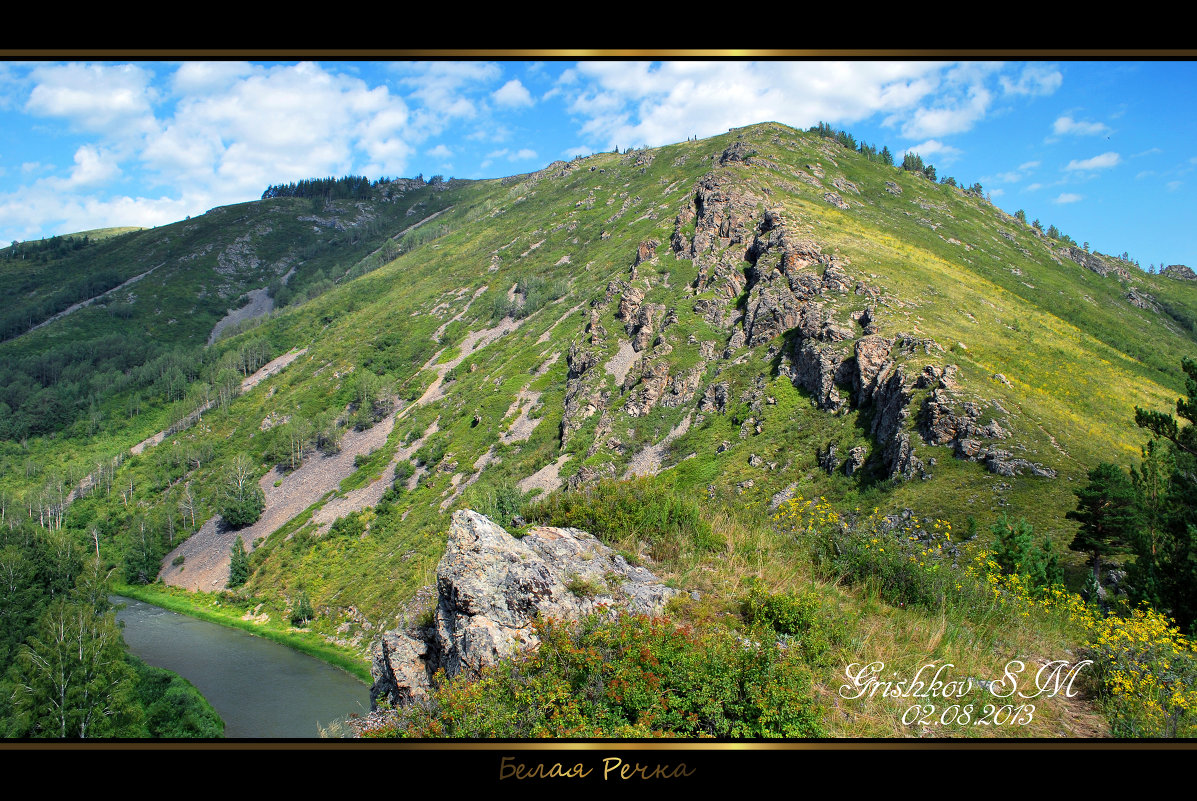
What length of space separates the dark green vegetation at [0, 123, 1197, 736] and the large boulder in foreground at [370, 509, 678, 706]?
1.34ft

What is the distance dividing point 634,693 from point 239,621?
255ft

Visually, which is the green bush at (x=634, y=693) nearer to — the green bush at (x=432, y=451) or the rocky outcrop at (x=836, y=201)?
the green bush at (x=432, y=451)

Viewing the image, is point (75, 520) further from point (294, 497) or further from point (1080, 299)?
point (1080, 299)

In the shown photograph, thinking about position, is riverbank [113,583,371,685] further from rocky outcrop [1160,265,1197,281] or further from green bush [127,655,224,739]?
rocky outcrop [1160,265,1197,281]

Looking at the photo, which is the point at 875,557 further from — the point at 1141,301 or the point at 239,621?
the point at 1141,301

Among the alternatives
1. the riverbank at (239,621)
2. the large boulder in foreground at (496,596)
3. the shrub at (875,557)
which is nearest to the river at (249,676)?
the riverbank at (239,621)

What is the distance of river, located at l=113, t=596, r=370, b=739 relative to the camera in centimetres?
4128

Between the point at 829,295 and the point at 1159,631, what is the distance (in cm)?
6019

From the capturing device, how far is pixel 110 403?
139500 millimetres

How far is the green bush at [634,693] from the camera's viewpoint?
460 centimetres

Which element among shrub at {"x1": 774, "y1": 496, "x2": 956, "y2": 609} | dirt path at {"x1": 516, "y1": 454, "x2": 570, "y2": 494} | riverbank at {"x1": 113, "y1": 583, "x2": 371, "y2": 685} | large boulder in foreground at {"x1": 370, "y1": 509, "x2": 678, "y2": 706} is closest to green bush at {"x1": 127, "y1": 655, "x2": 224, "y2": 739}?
riverbank at {"x1": 113, "y1": 583, "x2": 371, "y2": 685}

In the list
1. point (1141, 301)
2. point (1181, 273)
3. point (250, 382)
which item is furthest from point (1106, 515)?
point (1181, 273)

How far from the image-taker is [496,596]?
6609 mm
